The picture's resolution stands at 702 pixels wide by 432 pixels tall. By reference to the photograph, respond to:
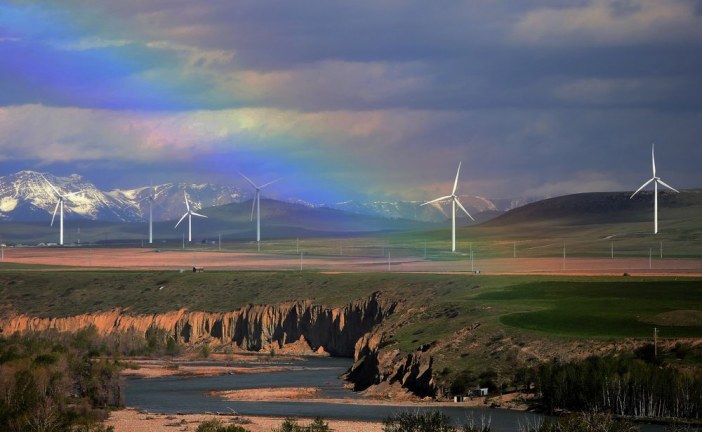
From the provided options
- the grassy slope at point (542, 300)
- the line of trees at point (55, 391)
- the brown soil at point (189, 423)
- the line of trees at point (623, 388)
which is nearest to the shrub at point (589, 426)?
the line of trees at point (623, 388)

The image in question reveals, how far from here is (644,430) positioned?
95062 millimetres

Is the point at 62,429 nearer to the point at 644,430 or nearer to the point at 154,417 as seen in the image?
the point at 154,417

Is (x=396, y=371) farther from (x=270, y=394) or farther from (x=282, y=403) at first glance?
(x=282, y=403)

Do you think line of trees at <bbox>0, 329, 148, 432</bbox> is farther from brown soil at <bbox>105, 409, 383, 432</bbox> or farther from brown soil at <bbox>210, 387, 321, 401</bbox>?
brown soil at <bbox>210, 387, 321, 401</bbox>

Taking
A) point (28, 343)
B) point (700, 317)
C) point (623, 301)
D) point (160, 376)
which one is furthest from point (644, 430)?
point (28, 343)

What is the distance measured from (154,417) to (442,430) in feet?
124

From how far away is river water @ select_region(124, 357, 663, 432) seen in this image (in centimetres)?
10869

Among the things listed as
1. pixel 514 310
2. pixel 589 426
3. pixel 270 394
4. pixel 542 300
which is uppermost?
pixel 542 300

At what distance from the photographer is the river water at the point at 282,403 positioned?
108688 millimetres

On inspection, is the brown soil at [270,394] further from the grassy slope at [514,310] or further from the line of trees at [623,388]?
the line of trees at [623,388]

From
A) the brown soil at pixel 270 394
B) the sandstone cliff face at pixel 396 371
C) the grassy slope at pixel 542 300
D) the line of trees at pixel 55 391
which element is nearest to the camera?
the line of trees at pixel 55 391

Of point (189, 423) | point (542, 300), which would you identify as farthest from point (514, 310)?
point (189, 423)

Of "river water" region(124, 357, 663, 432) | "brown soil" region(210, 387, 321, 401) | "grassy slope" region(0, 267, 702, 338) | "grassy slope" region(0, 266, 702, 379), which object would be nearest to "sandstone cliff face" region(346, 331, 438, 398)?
"grassy slope" region(0, 266, 702, 379)

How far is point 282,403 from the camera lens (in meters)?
123
